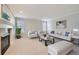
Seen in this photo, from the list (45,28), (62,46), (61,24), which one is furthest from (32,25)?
(62,46)

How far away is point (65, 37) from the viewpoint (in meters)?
2.42

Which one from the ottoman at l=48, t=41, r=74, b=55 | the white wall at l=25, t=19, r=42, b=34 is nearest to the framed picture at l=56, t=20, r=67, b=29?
the ottoman at l=48, t=41, r=74, b=55

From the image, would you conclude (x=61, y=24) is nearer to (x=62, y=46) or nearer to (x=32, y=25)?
(x=62, y=46)

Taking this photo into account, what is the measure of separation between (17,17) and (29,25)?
1.47ft

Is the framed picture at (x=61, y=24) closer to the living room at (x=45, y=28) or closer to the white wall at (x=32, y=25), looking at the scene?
the living room at (x=45, y=28)

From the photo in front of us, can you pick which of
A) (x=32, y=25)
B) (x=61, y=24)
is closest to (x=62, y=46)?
(x=61, y=24)

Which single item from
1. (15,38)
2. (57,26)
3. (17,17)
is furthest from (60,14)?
Result: (15,38)

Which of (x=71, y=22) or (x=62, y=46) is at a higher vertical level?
(x=71, y=22)

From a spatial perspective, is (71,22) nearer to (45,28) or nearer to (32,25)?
(45,28)

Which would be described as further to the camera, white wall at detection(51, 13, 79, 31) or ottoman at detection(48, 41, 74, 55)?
white wall at detection(51, 13, 79, 31)

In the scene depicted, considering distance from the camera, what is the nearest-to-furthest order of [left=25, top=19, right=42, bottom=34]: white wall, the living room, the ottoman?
the ottoman
the living room
[left=25, top=19, right=42, bottom=34]: white wall

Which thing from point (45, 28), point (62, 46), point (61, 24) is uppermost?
point (61, 24)

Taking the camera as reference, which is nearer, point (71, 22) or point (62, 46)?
point (62, 46)

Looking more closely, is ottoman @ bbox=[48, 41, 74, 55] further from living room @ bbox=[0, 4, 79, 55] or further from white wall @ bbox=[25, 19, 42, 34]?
white wall @ bbox=[25, 19, 42, 34]
